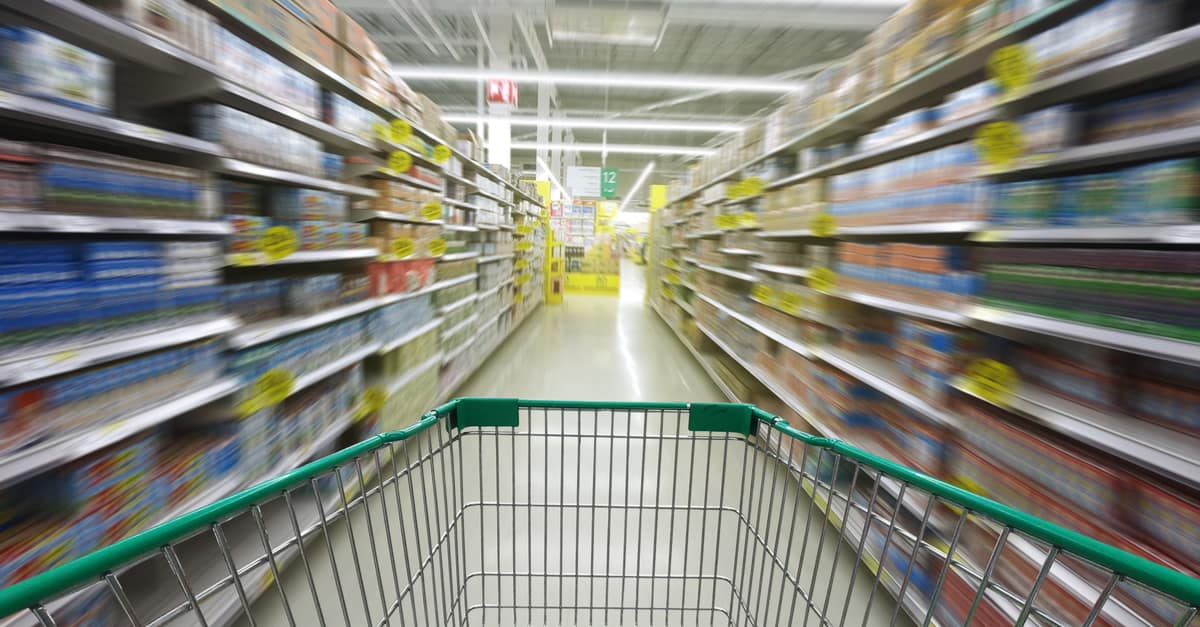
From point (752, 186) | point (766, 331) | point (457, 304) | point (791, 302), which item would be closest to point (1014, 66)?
point (791, 302)

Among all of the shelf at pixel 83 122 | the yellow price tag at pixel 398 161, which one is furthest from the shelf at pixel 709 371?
the shelf at pixel 83 122

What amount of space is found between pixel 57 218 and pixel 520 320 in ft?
21.0

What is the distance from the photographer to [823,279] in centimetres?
258

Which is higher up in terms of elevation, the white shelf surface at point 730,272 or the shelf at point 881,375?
the white shelf surface at point 730,272

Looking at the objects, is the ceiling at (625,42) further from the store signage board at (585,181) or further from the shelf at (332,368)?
the shelf at (332,368)

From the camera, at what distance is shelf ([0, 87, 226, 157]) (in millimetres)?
991

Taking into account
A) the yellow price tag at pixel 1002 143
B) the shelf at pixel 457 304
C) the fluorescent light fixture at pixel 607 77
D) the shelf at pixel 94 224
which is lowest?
the shelf at pixel 457 304

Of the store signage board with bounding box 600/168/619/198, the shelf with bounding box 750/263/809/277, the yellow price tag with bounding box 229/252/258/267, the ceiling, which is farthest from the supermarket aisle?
the store signage board with bounding box 600/168/619/198

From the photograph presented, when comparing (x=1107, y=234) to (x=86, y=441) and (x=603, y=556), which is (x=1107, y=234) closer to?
(x=603, y=556)

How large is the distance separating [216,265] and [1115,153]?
2.62m

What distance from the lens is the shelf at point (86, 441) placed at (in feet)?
3.39

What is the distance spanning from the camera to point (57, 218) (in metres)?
1.08

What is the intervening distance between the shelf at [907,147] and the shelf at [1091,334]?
630 mm

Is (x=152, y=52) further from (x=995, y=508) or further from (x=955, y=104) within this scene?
(x=955, y=104)
